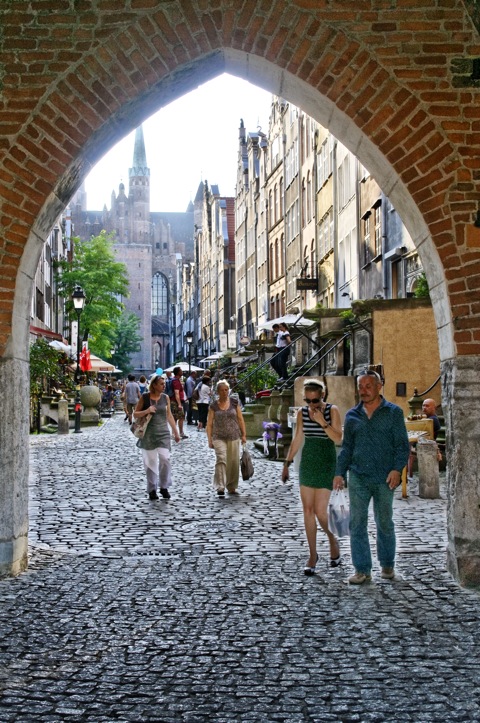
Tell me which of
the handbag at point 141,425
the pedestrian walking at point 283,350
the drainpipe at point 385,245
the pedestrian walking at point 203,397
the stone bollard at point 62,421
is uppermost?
the drainpipe at point 385,245

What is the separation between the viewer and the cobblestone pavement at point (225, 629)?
16.3ft

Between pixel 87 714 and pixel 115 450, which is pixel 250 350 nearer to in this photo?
pixel 115 450

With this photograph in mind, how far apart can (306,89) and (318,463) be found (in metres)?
3.12

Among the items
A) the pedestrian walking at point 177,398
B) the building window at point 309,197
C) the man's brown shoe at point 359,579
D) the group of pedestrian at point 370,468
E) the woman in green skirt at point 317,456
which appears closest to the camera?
the man's brown shoe at point 359,579

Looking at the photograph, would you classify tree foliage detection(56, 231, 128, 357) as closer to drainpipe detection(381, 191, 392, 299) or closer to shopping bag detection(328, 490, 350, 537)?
drainpipe detection(381, 191, 392, 299)

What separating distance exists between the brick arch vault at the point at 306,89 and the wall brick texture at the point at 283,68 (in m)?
0.01

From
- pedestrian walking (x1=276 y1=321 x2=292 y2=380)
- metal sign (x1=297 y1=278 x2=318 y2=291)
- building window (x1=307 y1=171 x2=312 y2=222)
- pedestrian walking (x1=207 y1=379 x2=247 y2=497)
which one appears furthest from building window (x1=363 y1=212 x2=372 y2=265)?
pedestrian walking (x1=207 y1=379 x2=247 y2=497)

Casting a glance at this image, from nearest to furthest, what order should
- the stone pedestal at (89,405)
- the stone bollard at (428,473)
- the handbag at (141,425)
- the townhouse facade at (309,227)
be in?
the stone bollard at (428,473) → the handbag at (141,425) → the townhouse facade at (309,227) → the stone pedestal at (89,405)

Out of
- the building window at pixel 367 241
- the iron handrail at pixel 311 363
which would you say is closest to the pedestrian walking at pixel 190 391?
the building window at pixel 367 241

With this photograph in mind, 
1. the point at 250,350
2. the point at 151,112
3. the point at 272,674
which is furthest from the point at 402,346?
the point at 250,350

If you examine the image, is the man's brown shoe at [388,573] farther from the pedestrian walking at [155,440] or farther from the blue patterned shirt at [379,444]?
the pedestrian walking at [155,440]

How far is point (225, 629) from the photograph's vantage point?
256 inches

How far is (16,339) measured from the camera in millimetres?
8641

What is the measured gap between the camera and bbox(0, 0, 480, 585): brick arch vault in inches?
328
